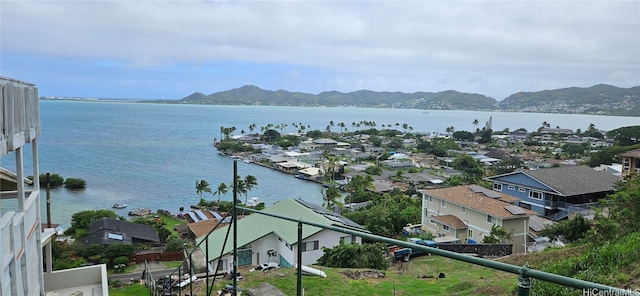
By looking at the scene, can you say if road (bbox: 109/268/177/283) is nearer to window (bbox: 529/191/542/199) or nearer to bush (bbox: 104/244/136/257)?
bush (bbox: 104/244/136/257)

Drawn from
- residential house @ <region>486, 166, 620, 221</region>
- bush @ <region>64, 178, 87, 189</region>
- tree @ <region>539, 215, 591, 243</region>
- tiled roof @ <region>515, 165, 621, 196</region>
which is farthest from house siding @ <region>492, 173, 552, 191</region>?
bush @ <region>64, 178, 87, 189</region>

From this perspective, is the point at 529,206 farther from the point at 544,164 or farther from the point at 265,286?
the point at 544,164

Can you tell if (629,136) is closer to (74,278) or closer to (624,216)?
(624,216)

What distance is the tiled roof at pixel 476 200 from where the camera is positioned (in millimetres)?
16531

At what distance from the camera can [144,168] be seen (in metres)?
45.6

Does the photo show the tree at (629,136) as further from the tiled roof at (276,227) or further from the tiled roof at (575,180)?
the tiled roof at (276,227)

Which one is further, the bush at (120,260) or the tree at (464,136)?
the tree at (464,136)

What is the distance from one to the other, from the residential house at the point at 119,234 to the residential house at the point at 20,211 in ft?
38.7

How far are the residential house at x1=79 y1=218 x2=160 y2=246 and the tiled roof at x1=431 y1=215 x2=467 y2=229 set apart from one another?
43.0 feet

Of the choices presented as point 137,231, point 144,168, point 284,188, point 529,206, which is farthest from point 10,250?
point 144,168

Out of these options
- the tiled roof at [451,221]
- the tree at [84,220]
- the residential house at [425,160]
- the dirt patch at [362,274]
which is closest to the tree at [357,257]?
the dirt patch at [362,274]

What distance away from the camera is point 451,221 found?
60.1ft

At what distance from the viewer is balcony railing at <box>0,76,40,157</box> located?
3.64 m

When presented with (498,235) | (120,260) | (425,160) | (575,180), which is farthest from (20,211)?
(425,160)
